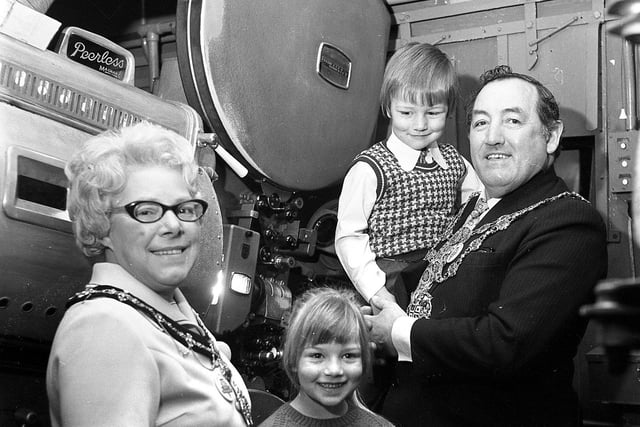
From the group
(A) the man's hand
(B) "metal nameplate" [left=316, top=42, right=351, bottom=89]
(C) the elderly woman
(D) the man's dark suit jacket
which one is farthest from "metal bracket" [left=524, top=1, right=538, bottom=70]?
(C) the elderly woman

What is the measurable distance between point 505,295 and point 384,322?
17.8 inches

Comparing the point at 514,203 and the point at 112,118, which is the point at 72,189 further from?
the point at 514,203

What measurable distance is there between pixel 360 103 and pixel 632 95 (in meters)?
1.25

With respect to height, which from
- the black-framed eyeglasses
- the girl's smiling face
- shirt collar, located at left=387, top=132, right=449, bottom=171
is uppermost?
shirt collar, located at left=387, top=132, right=449, bottom=171

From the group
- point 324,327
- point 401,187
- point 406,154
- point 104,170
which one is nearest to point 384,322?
point 324,327

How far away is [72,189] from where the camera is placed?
1.94m

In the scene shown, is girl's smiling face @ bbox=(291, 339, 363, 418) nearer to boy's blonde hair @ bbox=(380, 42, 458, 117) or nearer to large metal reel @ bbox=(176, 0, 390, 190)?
large metal reel @ bbox=(176, 0, 390, 190)

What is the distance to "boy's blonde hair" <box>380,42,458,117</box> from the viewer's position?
10.3 feet

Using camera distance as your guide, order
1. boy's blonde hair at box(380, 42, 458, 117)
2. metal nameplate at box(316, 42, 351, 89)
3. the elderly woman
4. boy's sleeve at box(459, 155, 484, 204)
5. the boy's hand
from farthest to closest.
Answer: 1. metal nameplate at box(316, 42, 351, 89)
2. boy's sleeve at box(459, 155, 484, 204)
3. boy's blonde hair at box(380, 42, 458, 117)
4. the boy's hand
5. the elderly woman

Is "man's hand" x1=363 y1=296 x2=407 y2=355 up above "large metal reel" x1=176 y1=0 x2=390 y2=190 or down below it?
below

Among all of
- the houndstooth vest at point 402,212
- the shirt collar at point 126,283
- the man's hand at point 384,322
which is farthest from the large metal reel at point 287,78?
the shirt collar at point 126,283

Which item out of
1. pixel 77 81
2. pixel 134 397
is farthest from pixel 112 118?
pixel 134 397

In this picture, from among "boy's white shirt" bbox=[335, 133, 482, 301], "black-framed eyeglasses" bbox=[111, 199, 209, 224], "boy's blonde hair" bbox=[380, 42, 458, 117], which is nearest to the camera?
"black-framed eyeglasses" bbox=[111, 199, 209, 224]

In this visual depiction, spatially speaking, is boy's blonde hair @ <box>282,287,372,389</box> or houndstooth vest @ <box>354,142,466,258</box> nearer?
boy's blonde hair @ <box>282,287,372,389</box>
